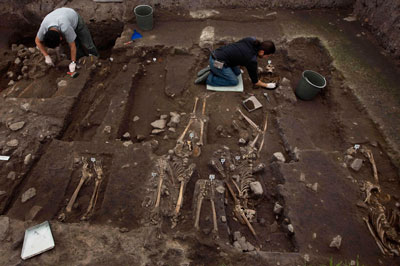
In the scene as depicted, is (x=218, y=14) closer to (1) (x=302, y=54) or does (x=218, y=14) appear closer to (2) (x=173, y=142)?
(1) (x=302, y=54)

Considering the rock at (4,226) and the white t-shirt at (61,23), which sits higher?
the white t-shirt at (61,23)

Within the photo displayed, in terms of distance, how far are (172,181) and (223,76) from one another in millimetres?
2019

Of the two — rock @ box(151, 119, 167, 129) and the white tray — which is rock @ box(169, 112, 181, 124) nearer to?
rock @ box(151, 119, 167, 129)

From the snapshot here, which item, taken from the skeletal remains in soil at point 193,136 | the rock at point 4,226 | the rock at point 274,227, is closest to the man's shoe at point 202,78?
the skeletal remains in soil at point 193,136

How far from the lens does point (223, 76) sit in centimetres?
402

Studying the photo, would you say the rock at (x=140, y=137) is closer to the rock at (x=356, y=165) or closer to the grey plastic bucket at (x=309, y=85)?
the grey plastic bucket at (x=309, y=85)

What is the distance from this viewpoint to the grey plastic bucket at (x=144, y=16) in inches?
193

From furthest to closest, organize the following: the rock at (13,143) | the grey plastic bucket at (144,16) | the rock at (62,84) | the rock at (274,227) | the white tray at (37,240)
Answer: the grey plastic bucket at (144,16) → the rock at (62,84) → the rock at (13,143) → the rock at (274,227) → the white tray at (37,240)

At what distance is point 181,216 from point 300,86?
115 inches

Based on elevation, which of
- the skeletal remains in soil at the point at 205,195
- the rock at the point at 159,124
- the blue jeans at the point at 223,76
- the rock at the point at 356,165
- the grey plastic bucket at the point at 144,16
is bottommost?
the rock at the point at 159,124

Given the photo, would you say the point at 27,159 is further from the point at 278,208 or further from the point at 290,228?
the point at 290,228

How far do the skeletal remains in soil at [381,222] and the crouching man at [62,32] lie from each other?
4764mm

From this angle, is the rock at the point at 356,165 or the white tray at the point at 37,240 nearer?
the white tray at the point at 37,240

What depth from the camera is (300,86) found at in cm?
407
